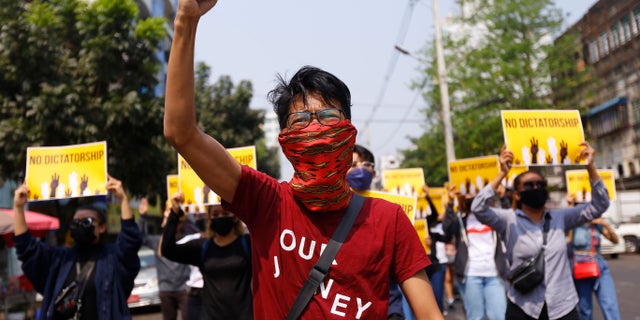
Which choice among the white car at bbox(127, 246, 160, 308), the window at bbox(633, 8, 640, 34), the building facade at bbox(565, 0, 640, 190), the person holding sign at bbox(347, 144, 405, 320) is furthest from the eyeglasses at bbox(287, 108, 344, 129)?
the window at bbox(633, 8, 640, 34)

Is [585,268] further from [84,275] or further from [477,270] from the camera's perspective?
[84,275]

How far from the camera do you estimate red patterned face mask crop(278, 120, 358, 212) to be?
211cm

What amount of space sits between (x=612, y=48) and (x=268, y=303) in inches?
1627

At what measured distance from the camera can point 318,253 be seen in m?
2.11

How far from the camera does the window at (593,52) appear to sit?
138 feet

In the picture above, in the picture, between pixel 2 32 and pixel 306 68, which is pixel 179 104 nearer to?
pixel 306 68

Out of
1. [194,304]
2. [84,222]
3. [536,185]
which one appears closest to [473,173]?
[536,185]

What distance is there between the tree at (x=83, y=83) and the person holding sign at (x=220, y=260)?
28.5 feet

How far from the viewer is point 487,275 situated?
7.22m

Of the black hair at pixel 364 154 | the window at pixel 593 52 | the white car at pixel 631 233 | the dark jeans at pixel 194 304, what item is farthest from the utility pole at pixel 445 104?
the window at pixel 593 52

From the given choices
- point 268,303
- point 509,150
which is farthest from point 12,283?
point 268,303

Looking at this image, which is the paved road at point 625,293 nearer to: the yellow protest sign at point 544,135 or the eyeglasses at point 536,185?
the yellow protest sign at point 544,135

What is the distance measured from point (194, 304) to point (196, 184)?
123cm

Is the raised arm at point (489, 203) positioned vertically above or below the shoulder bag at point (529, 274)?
above
